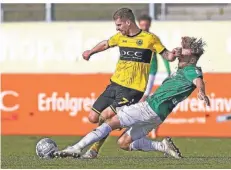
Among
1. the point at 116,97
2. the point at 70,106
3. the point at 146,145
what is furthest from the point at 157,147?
the point at 70,106

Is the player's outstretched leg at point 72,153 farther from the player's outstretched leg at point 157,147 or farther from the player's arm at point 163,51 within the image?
the player's arm at point 163,51

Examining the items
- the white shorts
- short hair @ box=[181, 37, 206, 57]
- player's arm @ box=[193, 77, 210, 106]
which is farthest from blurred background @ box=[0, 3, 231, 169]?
player's arm @ box=[193, 77, 210, 106]

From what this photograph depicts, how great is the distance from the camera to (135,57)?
48.8 ft

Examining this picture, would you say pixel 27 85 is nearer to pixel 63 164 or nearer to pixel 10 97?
pixel 10 97

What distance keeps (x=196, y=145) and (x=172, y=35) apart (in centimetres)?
541

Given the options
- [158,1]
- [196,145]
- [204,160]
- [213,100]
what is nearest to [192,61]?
[204,160]

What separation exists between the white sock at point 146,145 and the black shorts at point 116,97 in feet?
1.93

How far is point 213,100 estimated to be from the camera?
888 inches

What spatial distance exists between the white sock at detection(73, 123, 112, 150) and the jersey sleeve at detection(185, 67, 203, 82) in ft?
4.32

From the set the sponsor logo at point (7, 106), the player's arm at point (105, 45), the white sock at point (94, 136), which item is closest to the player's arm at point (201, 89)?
the white sock at point (94, 136)

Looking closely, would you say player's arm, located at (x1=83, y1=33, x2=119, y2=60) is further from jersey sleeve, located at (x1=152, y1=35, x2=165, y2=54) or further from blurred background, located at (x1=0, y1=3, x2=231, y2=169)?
blurred background, located at (x1=0, y1=3, x2=231, y2=169)

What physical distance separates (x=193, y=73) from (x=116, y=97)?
72.3 inches

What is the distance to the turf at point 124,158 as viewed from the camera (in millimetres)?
13258

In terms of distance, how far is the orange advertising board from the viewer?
22.4m
